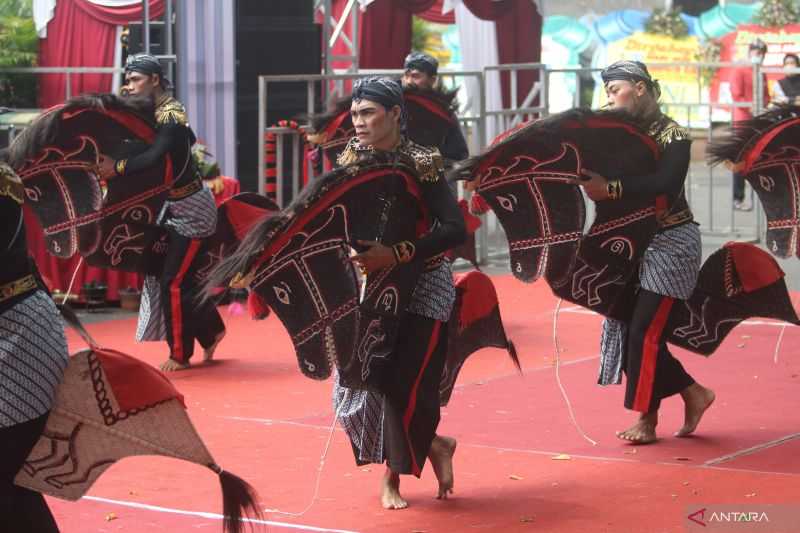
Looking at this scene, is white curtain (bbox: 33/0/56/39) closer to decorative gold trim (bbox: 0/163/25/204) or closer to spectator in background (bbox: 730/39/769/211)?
spectator in background (bbox: 730/39/769/211)

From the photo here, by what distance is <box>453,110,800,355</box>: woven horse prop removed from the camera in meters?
6.34

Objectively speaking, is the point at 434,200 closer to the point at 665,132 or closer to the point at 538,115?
the point at 665,132

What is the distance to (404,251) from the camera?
5398 millimetres

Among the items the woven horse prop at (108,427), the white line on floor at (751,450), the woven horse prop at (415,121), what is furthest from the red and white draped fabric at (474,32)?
the woven horse prop at (108,427)

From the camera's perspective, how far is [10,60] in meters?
14.6

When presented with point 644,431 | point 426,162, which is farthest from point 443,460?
point 644,431

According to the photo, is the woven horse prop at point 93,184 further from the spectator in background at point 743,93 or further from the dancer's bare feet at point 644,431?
the spectator in background at point 743,93

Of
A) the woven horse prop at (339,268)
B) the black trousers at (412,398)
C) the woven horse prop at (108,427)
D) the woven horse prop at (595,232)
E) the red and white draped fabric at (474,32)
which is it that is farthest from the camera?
the red and white draped fabric at (474,32)

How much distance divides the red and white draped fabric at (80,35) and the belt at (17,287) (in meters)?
10.7

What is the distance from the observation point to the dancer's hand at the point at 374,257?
5334mm

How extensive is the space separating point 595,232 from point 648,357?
613 millimetres

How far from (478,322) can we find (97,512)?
1.74 meters

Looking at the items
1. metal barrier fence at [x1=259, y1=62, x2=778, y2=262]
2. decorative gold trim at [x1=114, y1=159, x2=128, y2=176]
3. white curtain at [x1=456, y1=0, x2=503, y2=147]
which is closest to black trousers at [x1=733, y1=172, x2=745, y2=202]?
metal barrier fence at [x1=259, y1=62, x2=778, y2=262]

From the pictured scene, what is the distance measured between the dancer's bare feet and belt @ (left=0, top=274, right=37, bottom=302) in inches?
132
